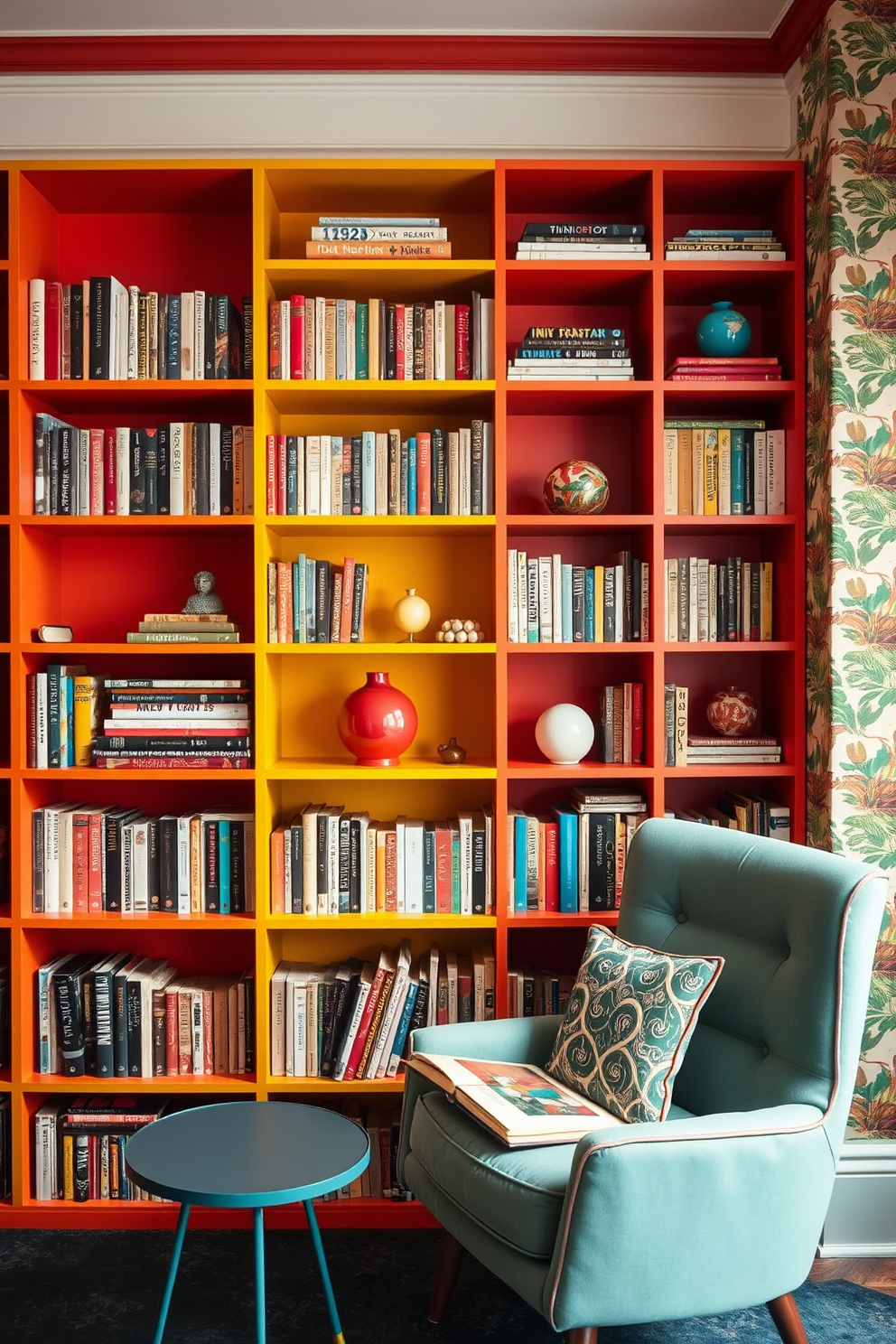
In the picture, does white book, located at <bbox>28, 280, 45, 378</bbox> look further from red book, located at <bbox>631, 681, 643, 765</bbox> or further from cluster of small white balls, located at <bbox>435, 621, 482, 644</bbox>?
red book, located at <bbox>631, 681, 643, 765</bbox>

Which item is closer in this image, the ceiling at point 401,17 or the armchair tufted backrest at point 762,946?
the armchair tufted backrest at point 762,946

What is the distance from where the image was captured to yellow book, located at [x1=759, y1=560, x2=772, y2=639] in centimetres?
258

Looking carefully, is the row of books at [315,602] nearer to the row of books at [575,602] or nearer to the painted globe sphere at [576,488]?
the row of books at [575,602]

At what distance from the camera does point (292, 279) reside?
258 centimetres

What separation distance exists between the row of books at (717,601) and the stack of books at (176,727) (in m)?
1.11

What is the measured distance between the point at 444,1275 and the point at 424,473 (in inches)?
70.0

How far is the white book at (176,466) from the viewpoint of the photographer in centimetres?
253

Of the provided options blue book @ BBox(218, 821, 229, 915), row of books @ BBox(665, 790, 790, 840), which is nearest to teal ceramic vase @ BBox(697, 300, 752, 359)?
row of books @ BBox(665, 790, 790, 840)

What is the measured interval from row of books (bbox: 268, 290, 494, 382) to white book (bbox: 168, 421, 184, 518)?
0.28 metres

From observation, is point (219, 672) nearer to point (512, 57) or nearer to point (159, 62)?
point (159, 62)

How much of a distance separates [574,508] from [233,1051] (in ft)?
5.26

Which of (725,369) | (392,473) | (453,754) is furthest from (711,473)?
(453,754)

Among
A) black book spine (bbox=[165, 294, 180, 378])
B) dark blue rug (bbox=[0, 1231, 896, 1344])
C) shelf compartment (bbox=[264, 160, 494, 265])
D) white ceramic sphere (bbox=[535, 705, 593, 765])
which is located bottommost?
dark blue rug (bbox=[0, 1231, 896, 1344])

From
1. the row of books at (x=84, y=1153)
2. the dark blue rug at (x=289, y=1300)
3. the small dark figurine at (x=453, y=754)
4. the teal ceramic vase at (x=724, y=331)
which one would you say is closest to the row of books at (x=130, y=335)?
the small dark figurine at (x=453, y=754)
